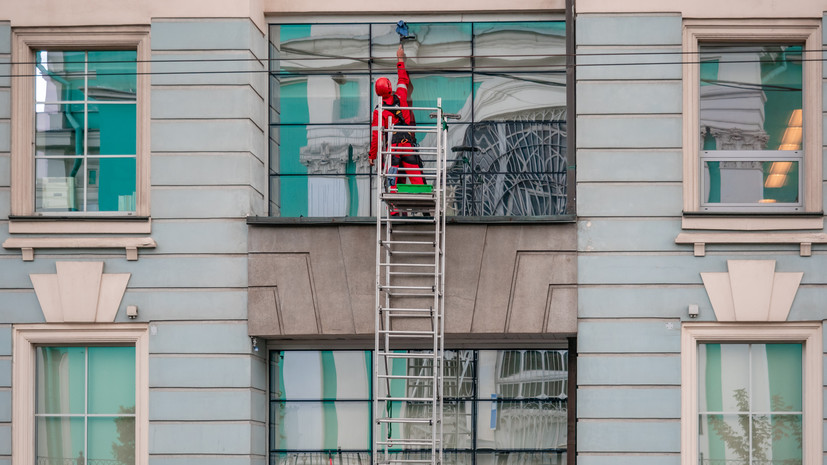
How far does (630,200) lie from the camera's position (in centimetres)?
1566

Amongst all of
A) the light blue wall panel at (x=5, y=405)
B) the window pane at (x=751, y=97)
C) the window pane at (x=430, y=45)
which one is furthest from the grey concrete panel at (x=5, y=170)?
the window pane at (x=751, y=97)

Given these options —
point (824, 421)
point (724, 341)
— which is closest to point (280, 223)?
point (724, 341)

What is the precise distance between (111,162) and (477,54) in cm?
537

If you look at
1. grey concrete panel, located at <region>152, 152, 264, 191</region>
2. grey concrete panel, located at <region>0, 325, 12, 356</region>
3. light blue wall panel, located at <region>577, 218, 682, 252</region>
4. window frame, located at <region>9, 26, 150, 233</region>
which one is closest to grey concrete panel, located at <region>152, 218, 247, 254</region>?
window frame, located at <region>9, 26, 150, 233</region>

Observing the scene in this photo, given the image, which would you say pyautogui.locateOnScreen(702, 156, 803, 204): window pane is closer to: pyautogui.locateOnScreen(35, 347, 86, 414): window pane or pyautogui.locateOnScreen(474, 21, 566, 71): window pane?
pyautogui.locateOnScreen(474, 21, 566, 71): window pane

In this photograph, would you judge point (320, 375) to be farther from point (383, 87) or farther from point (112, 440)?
point (383, 87)

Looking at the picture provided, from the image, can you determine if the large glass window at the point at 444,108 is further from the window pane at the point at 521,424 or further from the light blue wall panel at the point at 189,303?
the window pane at the point at 521,424

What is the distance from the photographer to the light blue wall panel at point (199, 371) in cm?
1561

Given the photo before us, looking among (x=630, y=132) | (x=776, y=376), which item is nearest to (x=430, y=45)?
(x=630, y=132)

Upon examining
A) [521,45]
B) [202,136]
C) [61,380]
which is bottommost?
[61,380]

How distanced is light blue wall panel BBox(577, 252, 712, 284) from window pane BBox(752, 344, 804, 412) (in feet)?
4.31

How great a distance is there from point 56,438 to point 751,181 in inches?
397

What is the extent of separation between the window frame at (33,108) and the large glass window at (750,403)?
7.94m

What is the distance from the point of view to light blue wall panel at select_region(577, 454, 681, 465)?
50.1ft
